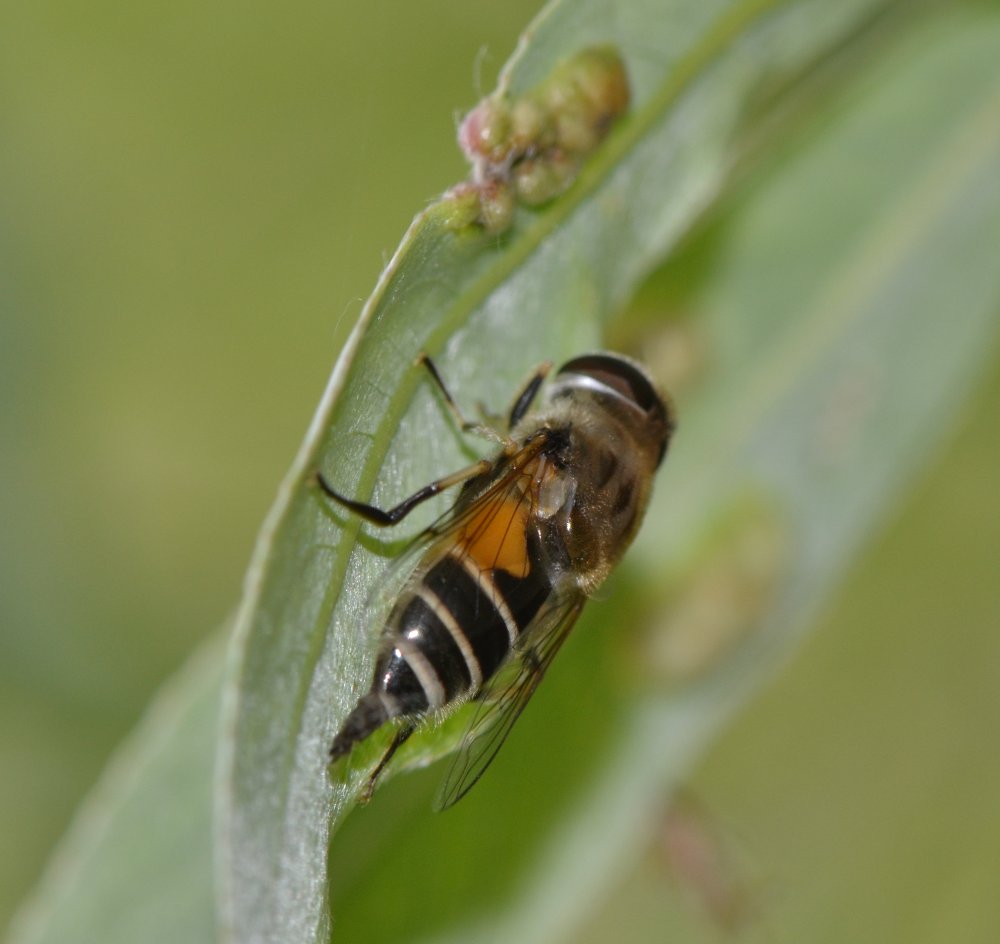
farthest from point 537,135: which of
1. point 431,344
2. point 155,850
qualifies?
point 155,850

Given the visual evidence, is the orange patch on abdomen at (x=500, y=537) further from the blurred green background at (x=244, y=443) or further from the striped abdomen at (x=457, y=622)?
the blurred green background at (x=244, y=443)

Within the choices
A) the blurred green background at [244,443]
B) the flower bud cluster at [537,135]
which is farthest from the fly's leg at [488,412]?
the blurred green background at [244,443]

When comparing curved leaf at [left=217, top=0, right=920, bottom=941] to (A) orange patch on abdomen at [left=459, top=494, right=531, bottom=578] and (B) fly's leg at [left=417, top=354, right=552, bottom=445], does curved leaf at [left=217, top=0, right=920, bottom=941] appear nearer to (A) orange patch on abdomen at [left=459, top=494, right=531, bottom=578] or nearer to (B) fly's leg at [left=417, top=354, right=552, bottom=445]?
(B) fly's leg at [left=417, top=354, right=552, bottom=445]

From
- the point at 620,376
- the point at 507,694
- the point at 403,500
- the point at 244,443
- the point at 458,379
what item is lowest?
the point at 507,694

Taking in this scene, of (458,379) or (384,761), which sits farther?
(458,379)

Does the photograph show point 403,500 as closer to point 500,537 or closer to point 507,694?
point 500,537

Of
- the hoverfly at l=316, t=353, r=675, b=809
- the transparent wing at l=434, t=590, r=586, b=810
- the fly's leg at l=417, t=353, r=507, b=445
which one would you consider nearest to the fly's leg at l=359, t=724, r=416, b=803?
the hoverfly at l=316, t=353, r=675, b=809
